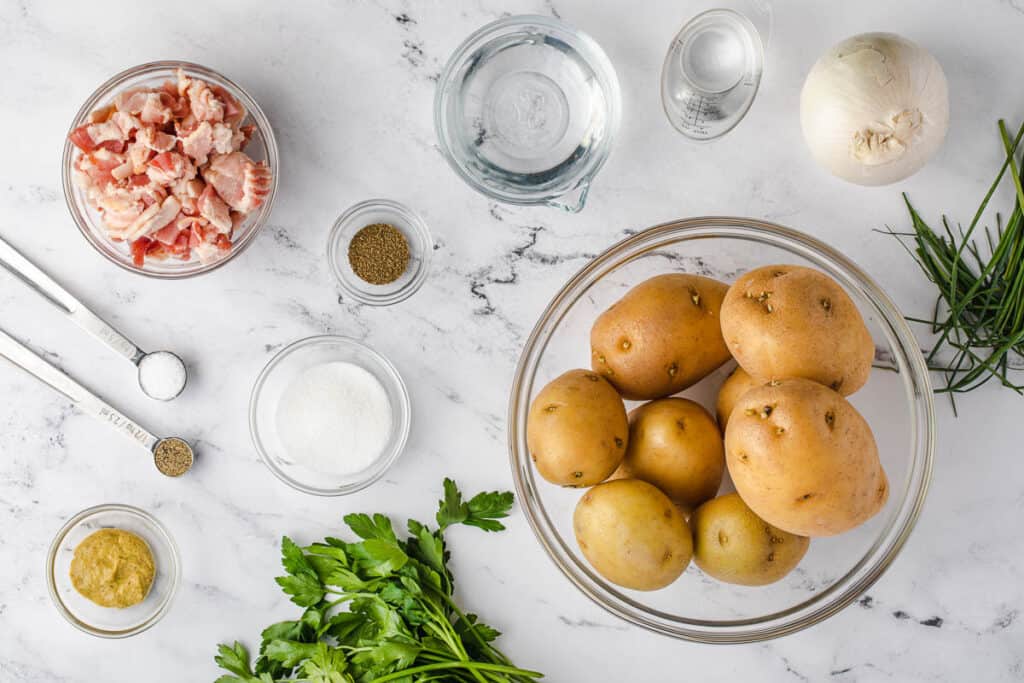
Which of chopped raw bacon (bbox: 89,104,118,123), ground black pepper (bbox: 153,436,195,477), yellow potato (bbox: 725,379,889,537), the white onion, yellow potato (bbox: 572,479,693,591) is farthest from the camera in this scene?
ground black pepper (bbox: 153,436,195,477)

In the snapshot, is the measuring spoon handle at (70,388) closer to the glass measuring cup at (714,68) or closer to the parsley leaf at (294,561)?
the parsley leaf at (294,561)

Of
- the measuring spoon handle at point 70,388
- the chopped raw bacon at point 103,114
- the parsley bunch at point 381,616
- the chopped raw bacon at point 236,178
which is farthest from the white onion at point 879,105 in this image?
the measuring spoon handle at point 70,388

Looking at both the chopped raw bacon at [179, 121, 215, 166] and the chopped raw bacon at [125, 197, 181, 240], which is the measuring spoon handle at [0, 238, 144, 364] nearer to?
the chopped raw bacon at [125, 197, 181, 240]

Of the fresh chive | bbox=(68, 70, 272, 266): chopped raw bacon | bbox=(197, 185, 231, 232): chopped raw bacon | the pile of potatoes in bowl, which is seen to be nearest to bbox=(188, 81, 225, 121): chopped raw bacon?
bbox=(68, 70, 272, 266): chopped raw bacon

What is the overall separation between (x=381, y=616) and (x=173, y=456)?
44cm

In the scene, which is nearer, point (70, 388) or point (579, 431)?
point (579, 431)

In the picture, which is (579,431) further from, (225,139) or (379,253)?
(225,139)

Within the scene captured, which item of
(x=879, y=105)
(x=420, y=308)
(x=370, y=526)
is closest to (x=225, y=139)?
(x=420, y=308)

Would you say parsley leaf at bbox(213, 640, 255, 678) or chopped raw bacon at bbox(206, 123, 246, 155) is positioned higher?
chopped raw bacon at bbox(206, 123, 246, 155)

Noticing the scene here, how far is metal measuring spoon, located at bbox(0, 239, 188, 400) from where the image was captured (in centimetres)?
136

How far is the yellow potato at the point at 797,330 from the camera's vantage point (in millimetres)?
1000

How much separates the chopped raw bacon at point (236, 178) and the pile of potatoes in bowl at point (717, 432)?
548 mm

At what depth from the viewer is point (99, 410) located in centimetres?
138

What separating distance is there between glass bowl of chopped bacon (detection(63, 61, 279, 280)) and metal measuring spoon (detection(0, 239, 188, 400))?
13cm
